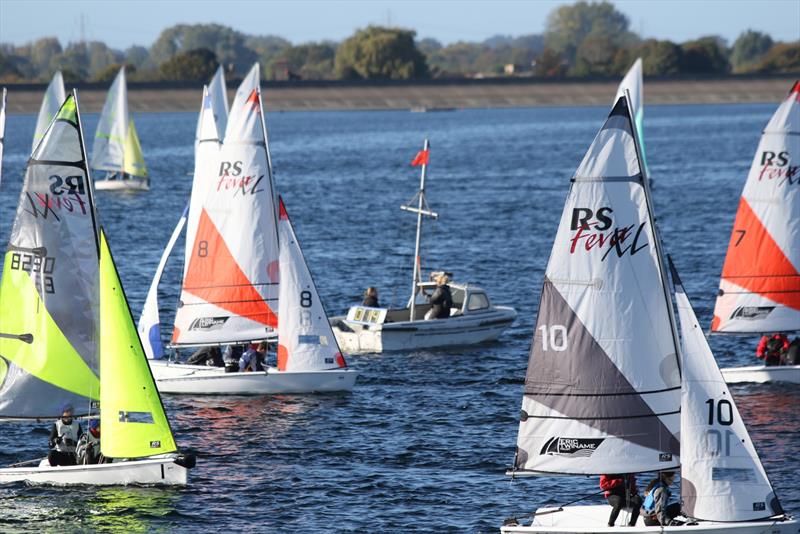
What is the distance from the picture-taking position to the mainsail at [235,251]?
3800 centimetres

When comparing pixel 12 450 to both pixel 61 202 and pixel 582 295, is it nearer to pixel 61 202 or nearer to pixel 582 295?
pixel 61 202

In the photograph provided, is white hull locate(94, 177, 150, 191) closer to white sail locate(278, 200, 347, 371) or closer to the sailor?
white sail locate(278, 200, 347, 371)

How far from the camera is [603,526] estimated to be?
2286 centimetres

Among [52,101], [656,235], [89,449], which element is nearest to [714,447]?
[656,235]

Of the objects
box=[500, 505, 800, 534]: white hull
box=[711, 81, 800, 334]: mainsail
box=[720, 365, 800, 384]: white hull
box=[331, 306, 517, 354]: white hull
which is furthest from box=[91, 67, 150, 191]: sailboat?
box=[500, 505, 800, 534]: white hull

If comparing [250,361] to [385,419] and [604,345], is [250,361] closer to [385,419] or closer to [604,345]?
[385,419]

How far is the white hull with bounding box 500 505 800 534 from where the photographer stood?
22203 millimetres

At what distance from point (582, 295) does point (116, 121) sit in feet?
258

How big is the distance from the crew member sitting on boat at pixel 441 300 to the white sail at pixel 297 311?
7.80 m

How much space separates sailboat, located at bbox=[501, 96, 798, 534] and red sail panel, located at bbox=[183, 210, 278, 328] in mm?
15934

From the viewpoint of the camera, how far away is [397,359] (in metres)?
43.0

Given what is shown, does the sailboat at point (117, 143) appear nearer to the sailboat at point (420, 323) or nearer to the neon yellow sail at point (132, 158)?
the neon yellow sail at point (132, 158)

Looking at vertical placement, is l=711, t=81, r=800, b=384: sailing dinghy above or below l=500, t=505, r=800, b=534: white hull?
above

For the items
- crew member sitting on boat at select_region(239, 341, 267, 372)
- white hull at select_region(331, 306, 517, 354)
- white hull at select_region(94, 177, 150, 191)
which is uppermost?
crew member sitting on boat at select_region(239, 341, 267, 372)
